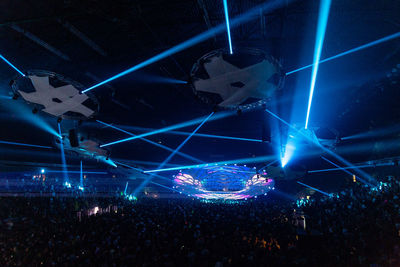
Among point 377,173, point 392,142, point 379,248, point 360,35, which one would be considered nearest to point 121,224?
point 379,248

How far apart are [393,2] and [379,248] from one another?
6.04 meters

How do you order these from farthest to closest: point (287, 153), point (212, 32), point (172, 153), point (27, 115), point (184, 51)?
point (172, 153) → point (287, 153) → point (27, 115) → point (184, 51) → point (212, 32)

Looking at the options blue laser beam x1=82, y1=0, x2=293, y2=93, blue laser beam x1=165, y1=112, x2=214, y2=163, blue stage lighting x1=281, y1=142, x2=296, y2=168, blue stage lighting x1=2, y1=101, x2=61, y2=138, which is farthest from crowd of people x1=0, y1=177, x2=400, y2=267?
blue stage lighting x1=2, y1=101, x2=61, y2=138

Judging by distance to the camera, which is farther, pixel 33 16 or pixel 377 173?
pixel 377 173

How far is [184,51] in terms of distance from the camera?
7891mm

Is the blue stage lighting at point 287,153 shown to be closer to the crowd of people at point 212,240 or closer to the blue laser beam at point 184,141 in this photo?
the crowd of people at point 212,240

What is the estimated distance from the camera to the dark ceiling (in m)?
5.98

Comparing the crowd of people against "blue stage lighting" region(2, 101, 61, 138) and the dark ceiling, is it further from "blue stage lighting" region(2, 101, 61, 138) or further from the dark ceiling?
"blue stage lighting" region(2, 101, 61, 138)

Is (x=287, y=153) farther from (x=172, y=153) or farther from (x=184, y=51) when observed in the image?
(x=184, y=51)

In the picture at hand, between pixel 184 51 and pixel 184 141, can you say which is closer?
pixel 184 51

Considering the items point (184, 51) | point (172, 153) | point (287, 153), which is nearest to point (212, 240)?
point (184, 51)

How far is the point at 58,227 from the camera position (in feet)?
34.3

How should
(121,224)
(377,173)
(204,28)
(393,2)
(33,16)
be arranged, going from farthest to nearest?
(377,173)
(121,224)
(204,28)
(33,16)
(393,2)

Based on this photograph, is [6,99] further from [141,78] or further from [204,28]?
[204,28]
